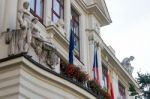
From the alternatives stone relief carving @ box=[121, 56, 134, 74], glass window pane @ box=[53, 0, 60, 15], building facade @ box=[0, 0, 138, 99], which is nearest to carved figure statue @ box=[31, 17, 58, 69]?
building facade @ box=[0, 0, 138, 99]

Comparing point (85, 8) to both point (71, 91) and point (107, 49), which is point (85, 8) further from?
point (71, 91)

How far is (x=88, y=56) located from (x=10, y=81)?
9256 millimetres

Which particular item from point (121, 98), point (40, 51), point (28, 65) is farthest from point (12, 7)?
point (121, 98)

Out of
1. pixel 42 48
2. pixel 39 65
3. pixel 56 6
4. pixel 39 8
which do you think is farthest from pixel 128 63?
pixel 39 65

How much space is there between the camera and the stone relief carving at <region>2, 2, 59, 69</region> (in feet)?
48.1

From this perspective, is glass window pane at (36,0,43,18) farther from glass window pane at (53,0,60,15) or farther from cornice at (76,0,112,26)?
cornice at (76,0,112,26)

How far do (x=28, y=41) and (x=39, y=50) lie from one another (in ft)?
2.18

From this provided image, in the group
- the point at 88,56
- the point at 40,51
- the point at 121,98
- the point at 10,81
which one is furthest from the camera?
the point at 121,98

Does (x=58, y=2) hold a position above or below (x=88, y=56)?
above

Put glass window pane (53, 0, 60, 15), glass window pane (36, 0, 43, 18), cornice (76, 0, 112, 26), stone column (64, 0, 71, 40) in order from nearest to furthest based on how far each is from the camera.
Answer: glass window pane (36, 0, 43, 18)
glass window pane (53, 0, 60, 15)
stone column (64, 0, 71, 40)
cornice (76, 0, 112, 26)

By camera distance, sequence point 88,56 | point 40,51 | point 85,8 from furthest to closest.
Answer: point 85,8, point 88,56, point 40,51

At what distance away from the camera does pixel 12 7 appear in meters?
16.2

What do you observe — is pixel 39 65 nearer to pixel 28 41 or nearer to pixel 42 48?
pixel 28 41

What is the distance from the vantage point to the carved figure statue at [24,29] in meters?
14.6
